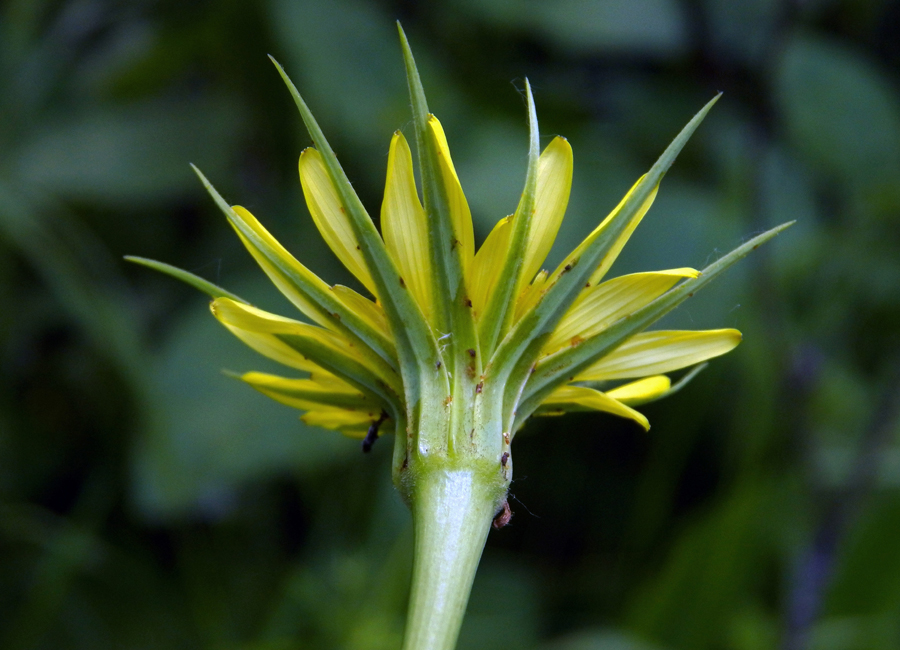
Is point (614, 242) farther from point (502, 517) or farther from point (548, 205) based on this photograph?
point (502, 517)

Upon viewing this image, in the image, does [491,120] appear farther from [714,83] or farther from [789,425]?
[789,425]

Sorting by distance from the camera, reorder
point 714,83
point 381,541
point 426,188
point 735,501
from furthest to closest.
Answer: point 714,83 → point 381,541 → point 735,501 → point 426,188

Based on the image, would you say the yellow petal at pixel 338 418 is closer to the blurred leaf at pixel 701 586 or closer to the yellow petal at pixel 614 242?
the yellow petal at pixel 614 242

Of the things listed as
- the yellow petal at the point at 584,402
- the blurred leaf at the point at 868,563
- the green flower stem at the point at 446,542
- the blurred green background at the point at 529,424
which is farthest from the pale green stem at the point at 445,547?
the blurred leaf at the point at 868,563

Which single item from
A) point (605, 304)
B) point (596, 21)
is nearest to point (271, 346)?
point (605, 304)

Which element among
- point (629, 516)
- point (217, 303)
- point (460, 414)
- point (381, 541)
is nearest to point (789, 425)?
point (629, 516)
